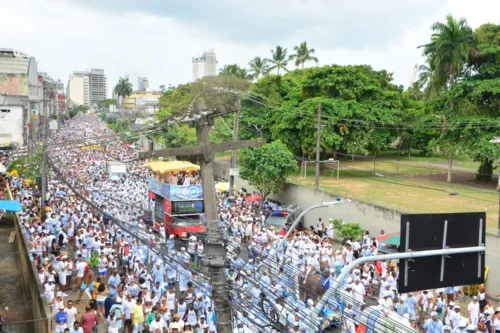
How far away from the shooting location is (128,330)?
11.4 m

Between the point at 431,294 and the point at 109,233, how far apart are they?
37.0 ft

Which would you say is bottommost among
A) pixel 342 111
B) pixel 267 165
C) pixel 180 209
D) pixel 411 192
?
pixel 180 209

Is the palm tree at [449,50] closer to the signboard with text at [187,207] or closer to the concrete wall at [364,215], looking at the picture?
the concrete wall at [364,215]

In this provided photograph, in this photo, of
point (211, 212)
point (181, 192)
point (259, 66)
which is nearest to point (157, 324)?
point (211, 212)

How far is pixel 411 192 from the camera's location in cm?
2845

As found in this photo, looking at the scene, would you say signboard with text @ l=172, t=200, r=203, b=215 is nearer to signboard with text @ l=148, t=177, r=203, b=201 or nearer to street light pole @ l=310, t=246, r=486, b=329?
signboard with text @ l=148, t=177, r=203, b=201

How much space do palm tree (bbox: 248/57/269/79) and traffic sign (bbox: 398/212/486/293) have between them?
60.4 meters

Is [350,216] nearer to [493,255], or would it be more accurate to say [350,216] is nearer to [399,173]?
[493,255]

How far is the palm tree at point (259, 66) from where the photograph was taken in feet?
215

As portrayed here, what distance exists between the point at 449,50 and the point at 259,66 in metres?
36.5

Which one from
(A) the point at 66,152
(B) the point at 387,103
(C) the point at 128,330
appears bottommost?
(C) the point at 128,330

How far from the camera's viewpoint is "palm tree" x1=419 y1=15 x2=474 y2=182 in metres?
31.0

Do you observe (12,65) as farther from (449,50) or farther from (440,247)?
(440,247)

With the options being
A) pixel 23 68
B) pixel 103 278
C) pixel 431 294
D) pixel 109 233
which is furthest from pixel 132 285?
pixel 23 68
